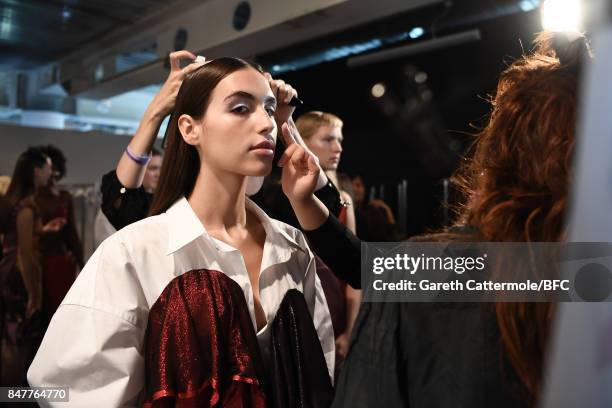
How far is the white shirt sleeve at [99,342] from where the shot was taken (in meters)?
0.96

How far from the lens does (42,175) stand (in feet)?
7.09

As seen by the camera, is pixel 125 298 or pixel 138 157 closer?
pixel 125 298

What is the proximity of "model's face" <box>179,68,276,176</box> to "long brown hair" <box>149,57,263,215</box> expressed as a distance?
21 mm

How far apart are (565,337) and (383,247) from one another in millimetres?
328

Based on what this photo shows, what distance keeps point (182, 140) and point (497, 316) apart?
801mm

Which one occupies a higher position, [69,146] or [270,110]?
[69,146]

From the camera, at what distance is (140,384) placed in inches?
40.1

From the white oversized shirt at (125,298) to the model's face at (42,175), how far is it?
A: 49.2 inches

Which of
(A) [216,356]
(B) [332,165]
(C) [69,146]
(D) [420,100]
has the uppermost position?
(D) [420,100]

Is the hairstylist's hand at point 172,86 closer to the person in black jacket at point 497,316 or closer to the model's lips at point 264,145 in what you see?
the model's lips at point 264,145

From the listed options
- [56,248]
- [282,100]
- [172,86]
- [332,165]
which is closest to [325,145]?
[332,165]

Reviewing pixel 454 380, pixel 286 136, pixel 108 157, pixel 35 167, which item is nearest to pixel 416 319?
pixel 454 380

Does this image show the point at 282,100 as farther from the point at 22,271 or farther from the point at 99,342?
the point at 22,271

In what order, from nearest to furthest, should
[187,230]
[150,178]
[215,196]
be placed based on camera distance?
[187,230] < [215,196] < [150,178]
